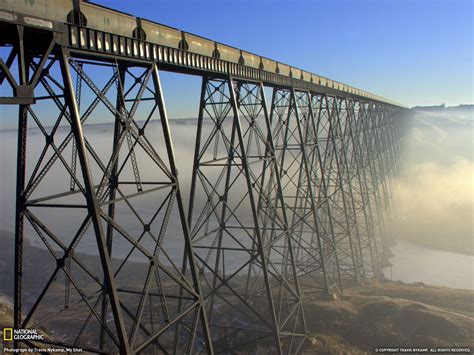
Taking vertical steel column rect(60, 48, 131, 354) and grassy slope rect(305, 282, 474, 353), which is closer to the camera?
vertical steel column rect(60, 48, 131, 354)

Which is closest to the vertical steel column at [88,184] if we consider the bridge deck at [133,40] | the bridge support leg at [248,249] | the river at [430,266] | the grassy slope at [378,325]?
the bridge deck at [133,40]

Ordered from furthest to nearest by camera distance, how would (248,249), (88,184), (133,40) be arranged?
(248,249) → (133,40) → (88,184)

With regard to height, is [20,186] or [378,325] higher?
[20,186]

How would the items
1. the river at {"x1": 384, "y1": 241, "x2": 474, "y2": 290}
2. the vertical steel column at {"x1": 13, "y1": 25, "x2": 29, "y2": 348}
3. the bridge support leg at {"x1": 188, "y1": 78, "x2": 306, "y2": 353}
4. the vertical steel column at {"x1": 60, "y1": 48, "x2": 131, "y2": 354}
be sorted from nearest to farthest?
the vertical steel column at {"x1": 60, "y1": 48, "x2": 131, "y2": 354}
the vertical steel column at {"x1": 13, "y1": 25, "x2": 29, "y2": 348}
the bridge support leg at {"x1": 188, "y1": 78, "x2": 306, "y2": 353}
the river at {"x1": 384, "y1": 241, "x2": 474, "y2": 290}

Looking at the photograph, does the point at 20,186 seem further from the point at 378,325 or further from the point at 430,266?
the point at 430,266

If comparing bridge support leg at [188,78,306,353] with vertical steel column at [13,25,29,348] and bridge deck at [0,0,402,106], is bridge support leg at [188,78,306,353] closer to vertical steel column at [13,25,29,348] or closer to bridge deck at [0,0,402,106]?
bridge deck at [0,0,402,106]

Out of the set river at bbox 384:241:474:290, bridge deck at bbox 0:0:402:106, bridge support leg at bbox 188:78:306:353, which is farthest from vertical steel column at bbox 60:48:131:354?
river at bbox 384:241:474:290

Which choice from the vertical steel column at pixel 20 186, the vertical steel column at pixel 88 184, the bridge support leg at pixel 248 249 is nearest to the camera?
the vertical steel column at pixel 88 184

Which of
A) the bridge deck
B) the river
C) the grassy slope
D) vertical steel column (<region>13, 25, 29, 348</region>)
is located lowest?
the river

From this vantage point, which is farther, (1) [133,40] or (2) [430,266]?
(2) [430,266]

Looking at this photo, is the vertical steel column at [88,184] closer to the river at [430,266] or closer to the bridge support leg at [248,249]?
the bridge support leg at [248,249]

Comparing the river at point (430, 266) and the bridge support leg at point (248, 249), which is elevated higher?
the bridge support leg at point (248, 249)

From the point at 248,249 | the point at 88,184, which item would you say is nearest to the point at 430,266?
the point at 248,249
